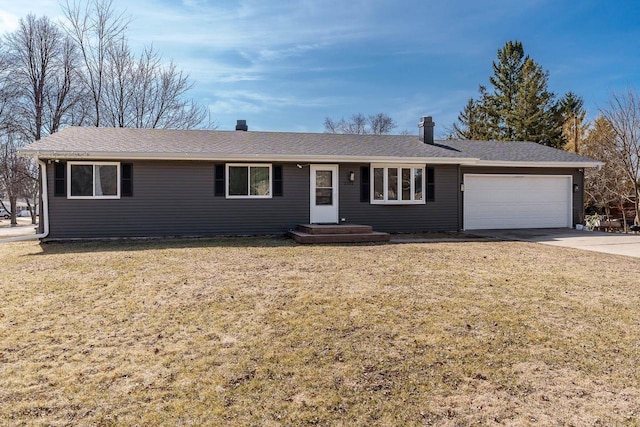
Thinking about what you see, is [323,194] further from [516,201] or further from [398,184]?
[516,201]

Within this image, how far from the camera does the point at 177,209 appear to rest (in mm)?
11156

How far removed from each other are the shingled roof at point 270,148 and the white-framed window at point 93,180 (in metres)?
0.49

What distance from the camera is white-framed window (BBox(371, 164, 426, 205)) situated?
1222cm

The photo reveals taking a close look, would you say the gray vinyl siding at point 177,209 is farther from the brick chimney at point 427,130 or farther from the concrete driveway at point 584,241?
the concrete driveway at point 584,241

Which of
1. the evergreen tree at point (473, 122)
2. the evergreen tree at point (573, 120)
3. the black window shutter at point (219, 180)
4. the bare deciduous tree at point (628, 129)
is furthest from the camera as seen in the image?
the evergreen tree at point (473, 122)

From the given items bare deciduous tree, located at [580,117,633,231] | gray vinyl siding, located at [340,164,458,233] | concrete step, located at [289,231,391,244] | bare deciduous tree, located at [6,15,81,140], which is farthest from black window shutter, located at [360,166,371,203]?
bare deciduous tree, located at [6,15,81,140]

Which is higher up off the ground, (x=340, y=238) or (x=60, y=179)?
(x=60, y=179)

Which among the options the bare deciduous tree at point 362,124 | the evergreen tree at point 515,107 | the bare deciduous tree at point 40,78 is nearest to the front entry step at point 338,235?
the bare deciduous tree at point 40,78

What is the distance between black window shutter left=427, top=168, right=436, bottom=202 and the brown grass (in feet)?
21.2

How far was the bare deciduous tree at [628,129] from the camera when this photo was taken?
19.5m

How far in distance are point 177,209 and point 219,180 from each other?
145cm

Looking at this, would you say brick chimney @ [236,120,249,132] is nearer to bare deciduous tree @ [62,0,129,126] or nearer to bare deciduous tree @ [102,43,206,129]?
bare deciduous tree @ [102,43,206,129]

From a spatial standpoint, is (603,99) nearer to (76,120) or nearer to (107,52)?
(107,52)

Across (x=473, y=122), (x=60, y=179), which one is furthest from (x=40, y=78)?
(x=473, y=122)
